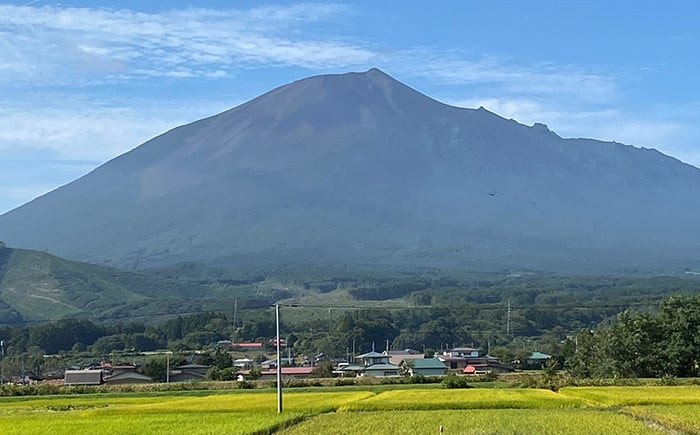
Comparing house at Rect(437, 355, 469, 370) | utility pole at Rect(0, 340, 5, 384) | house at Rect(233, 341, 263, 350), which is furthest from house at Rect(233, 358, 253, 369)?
utility pole at Rect(0, 340, 5, 384)

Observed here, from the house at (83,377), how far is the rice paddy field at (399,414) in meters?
15.0

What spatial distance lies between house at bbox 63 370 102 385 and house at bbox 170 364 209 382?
356 centimetres

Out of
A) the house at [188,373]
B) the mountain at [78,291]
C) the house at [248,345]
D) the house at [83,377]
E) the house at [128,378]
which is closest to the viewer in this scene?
the house at [83,377]

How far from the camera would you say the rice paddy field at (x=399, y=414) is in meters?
19.1

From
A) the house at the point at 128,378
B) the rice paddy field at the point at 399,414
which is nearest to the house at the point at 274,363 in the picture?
the house at the point at 128,378

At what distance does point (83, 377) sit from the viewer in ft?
155

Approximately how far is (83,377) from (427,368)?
621 inches

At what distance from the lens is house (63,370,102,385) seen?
1829 inches

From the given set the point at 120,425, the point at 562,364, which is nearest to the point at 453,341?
the point at 562,364

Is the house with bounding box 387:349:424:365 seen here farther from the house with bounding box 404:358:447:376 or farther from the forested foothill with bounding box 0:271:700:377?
the house with bounding box 404:358:447:376

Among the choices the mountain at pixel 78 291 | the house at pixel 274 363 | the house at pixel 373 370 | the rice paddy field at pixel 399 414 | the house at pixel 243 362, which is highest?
the mountain at pixel 78 291

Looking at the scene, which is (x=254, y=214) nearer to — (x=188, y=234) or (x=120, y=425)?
(x=188, y=234)

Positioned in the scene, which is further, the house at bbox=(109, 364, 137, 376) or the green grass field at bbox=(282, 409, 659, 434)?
the house at bbox=(109, 364, 137, 376)

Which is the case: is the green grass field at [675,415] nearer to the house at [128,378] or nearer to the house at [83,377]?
the house at [128,378]
